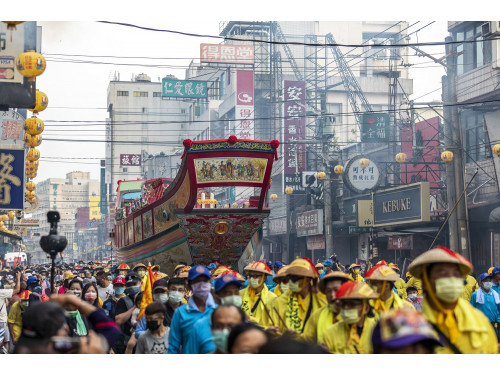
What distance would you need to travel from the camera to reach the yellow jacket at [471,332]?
4754 mm

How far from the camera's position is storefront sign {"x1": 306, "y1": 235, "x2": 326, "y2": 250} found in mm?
36256

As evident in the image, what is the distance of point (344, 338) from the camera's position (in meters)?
5.61

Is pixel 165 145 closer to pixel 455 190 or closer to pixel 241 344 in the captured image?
pixel 455 190

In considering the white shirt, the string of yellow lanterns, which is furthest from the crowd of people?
the string of yellow lanterns

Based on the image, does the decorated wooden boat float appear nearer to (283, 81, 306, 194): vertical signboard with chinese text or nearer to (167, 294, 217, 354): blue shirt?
(167, 294, 217, 354): blue shirt

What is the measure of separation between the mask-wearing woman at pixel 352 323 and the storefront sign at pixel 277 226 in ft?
119

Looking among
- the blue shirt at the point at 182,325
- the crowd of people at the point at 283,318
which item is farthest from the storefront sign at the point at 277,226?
the blue shirt at the point at 182,325

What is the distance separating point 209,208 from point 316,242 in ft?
56.8

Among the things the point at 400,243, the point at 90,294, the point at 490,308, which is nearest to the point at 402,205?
the point at 400,243

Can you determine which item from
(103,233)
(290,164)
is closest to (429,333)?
(290,164)

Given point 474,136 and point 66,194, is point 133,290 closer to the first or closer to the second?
point 474,136

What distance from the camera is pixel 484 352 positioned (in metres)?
4.82

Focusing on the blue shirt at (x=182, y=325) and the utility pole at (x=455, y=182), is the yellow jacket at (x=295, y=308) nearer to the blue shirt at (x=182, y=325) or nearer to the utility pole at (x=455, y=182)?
the blue shirt at (x=182, y=325)

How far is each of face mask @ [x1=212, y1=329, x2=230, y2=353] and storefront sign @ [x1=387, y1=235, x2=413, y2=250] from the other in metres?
24.1
